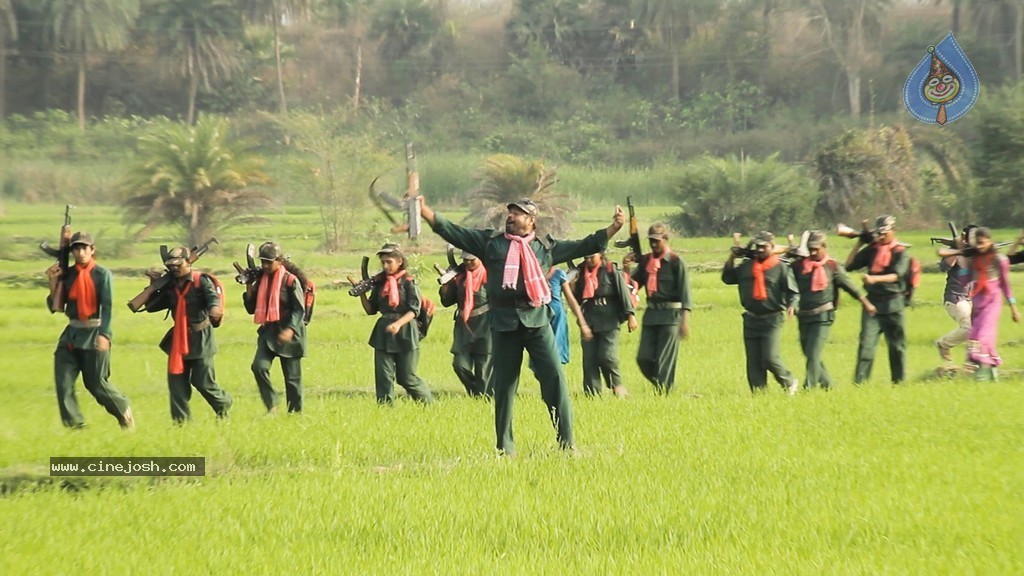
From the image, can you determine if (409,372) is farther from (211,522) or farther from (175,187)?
(175,187)

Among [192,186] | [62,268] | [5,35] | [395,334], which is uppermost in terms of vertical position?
[5,35]

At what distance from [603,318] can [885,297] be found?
3052 millimetres

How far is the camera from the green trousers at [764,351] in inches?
587

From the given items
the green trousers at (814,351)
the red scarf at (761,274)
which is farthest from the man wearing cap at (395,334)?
the green trousers at (814,351)

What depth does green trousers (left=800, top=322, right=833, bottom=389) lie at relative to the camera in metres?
15.5

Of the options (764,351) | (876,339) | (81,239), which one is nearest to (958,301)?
(876,339)

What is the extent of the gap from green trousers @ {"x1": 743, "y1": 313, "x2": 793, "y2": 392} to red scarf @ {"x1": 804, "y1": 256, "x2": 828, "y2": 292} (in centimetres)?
83

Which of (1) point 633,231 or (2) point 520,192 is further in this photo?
(2) point 520,192

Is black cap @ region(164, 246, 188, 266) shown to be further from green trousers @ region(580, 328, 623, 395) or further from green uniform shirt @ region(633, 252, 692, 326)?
green uniform shirt @ region(633, 252, 692, 326)

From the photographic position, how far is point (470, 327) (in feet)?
52.7

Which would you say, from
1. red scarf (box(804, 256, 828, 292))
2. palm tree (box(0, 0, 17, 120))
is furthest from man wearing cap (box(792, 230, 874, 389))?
palm tree (box(0, 0, 17, 120))

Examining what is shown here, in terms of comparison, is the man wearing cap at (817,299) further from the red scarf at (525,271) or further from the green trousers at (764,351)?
the red scarf at (525,271)

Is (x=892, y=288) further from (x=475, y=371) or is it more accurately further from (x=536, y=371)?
(x=536, y=371)

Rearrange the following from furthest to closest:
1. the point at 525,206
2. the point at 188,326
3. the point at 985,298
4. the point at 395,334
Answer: the point at 985,298, the point at 395,334, the point at 188,326, the point at 525,206
